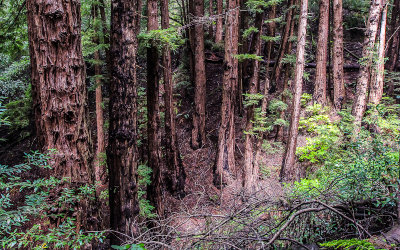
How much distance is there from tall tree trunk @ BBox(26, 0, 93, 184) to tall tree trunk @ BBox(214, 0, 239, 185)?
6.45 metres

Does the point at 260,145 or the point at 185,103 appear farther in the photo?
the point at 185,103

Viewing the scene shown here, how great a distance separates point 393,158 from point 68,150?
4011 millimetres

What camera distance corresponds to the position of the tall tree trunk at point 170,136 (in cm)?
820

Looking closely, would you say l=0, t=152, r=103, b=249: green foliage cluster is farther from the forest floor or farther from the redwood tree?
the redwood tree

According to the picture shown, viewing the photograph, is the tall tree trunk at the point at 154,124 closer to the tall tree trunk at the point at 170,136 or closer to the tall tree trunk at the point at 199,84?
the tall tree trunk at the point at 170,136

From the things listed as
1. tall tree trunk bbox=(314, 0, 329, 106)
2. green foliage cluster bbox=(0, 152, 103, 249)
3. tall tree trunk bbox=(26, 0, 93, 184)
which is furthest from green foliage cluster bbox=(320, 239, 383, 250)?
tall tree trunk bbox=(314, 0, 329, 106)

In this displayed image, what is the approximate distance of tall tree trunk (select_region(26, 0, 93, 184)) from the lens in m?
2.84

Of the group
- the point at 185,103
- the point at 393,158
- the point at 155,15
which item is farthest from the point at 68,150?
the point at 185,103

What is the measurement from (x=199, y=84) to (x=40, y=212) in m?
9.34

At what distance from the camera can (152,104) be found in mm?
6918

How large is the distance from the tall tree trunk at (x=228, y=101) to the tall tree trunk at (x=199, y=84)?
2.06 metres

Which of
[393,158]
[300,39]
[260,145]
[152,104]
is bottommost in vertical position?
[260,145]

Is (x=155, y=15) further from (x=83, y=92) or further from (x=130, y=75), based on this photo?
(x=83, y=92)

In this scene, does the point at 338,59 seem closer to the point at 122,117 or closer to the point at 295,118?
the point at 295,118
